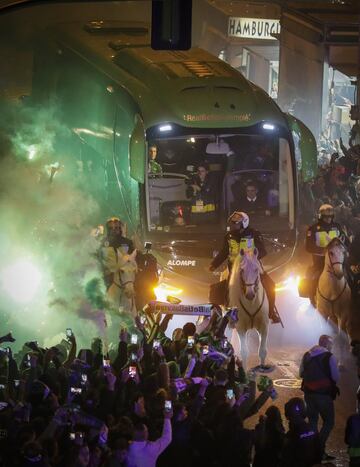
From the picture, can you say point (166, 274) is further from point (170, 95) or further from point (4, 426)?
point (4, 426)

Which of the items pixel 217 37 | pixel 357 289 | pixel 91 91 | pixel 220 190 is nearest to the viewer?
pixel 357 289

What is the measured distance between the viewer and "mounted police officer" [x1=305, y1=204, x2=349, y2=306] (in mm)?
17234

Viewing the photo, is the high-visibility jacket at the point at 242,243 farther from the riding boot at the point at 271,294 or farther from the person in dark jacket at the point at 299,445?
the person in dark jacket at the point at 299,445

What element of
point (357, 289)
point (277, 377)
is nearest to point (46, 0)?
point (277, 377)

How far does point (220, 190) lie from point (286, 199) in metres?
1.14

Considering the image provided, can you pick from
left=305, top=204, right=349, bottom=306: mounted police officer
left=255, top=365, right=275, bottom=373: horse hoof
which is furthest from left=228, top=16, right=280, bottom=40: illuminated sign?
left=255, top=365, right=275, bottom=373: horse hoof

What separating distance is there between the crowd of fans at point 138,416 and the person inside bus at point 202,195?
6842mm

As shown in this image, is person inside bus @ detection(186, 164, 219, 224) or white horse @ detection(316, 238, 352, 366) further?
person inside bus @ detection(186, 164, 219, 224)

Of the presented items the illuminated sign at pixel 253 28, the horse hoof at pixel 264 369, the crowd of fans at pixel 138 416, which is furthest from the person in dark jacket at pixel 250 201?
the illuminated sign at pixel 253 28

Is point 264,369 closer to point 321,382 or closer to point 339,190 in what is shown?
point 321,382

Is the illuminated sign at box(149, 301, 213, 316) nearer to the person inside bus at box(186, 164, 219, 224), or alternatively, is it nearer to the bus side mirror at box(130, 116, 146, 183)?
the person inside bus at box(186, 164, 219, 224)

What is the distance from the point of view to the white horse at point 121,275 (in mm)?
17391

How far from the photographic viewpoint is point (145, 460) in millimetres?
9531

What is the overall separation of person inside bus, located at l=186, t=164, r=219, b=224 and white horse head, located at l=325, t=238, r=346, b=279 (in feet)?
9.92
